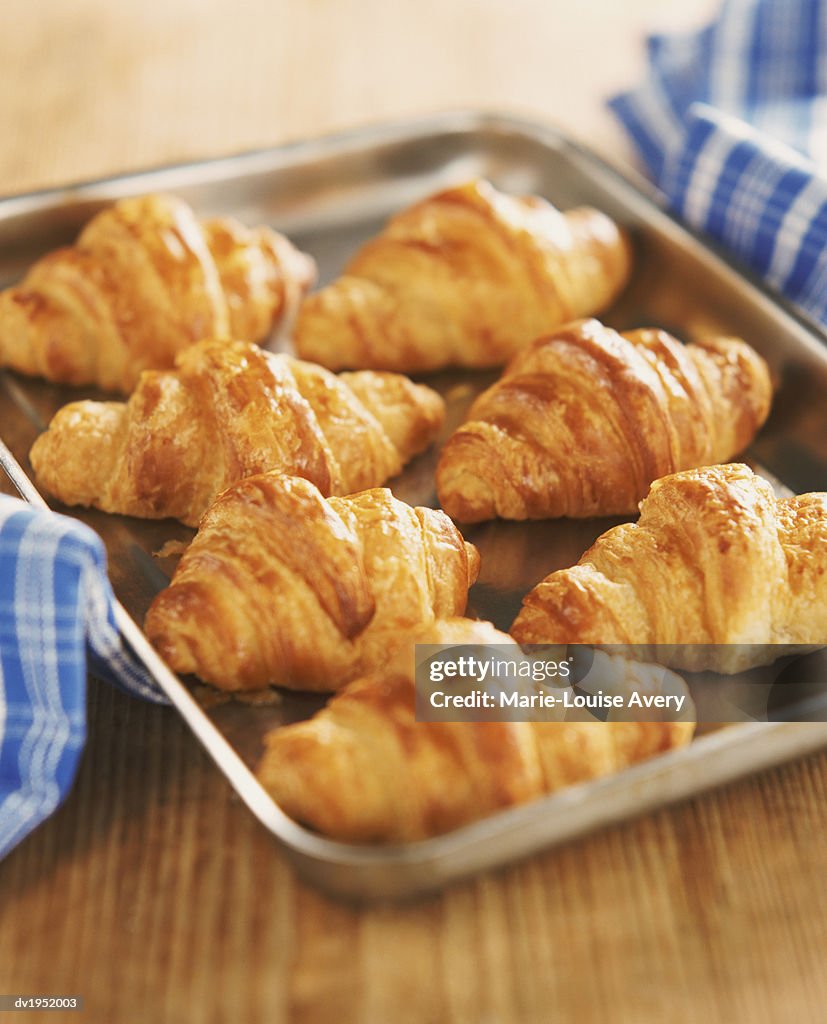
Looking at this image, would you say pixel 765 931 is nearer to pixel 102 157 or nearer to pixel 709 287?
pixel 709 287

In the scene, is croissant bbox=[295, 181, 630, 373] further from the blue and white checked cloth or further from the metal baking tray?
the blue and white checked cloth

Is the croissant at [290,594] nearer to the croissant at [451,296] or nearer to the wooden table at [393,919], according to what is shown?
the wooden table at [393,919]

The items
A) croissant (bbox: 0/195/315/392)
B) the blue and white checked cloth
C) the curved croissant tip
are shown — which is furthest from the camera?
the blue and white checked cloth

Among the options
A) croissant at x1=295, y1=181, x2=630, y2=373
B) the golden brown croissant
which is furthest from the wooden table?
croissant at x1=295, y1=181, x2=630, y2=373

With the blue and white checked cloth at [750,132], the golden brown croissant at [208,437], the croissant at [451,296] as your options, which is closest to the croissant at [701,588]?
the golden brown croissant at [208,437]

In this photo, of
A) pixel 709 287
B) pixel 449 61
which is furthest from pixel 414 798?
pixel 449 61

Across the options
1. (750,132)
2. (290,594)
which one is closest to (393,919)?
(290,594)

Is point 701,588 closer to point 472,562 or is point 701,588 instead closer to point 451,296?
point 472,562
